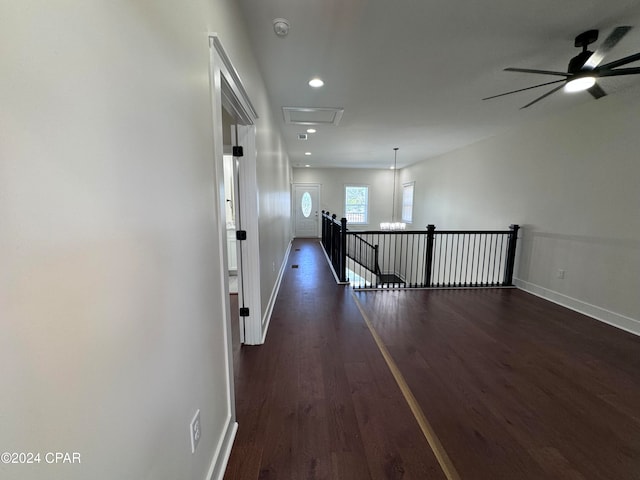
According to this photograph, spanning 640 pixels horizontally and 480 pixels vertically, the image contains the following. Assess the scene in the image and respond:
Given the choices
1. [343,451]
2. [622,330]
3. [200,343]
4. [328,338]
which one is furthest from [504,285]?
[200,343]

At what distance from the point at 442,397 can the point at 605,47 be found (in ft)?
8.79

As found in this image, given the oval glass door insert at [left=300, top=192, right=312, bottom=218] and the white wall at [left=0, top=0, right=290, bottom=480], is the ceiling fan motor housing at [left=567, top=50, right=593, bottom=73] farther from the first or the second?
the oval glass door insert at [left=300, top=192, right=312, bottom=218]

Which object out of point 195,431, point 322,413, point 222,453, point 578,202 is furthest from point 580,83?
point 222,453

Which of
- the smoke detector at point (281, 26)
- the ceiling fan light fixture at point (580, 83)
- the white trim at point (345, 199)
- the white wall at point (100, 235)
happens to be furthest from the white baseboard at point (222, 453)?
the white trim at point (345, 199)

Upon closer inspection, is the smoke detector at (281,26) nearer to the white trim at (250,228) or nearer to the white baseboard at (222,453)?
the white trim at (250,228)

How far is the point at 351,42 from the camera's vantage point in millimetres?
2182

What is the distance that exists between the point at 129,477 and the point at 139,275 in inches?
20.6

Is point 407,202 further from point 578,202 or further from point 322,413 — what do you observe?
point 322,413

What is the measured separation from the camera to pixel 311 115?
4004 mm

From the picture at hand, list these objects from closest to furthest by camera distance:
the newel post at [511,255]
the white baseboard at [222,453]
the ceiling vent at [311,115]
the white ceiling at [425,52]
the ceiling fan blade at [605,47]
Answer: the white baseboard at [222,453] < the ceiling fan blade at [605,47] < the white ceiling at [425,52] < the ceiling vent at [311,115] < the newel post at [511,255]

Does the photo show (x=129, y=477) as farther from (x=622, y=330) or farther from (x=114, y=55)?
(x=622, y=330)

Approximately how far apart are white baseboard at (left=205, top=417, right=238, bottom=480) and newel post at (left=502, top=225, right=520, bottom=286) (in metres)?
4.70

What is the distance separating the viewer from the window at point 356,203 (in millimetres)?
9648

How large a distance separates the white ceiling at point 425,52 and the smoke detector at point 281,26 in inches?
1.7
